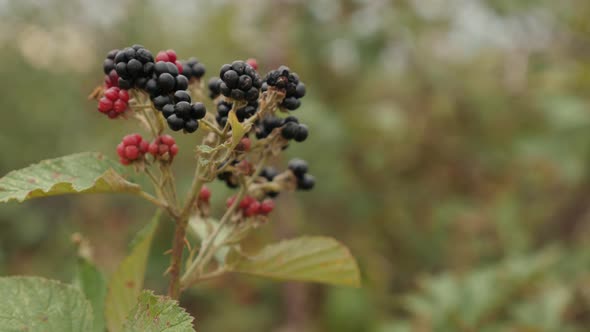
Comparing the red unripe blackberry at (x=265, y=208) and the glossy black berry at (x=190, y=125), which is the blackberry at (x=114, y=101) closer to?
the glossy black berry at (x=190, y=125)

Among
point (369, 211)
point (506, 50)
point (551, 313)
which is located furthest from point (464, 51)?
point (551, 313)

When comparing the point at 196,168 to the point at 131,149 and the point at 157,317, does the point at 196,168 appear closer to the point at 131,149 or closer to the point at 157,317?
the point at 131,149

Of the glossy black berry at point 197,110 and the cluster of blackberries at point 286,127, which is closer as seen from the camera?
the glossy black berry at point 197,110

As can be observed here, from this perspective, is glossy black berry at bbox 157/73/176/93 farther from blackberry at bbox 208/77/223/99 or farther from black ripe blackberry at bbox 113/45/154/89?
blackberry at bbox 208/77/223/99

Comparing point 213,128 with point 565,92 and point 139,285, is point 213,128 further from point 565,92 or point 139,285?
point 565,92

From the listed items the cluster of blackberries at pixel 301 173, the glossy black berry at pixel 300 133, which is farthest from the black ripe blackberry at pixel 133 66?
the cluster of blackberries at pixel 301 173

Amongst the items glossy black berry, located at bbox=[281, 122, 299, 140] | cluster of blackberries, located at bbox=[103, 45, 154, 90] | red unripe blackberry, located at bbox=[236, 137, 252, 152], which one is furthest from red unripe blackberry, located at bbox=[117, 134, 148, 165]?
glossy black berry, located at bbox=[281, 122, 299, 140]
